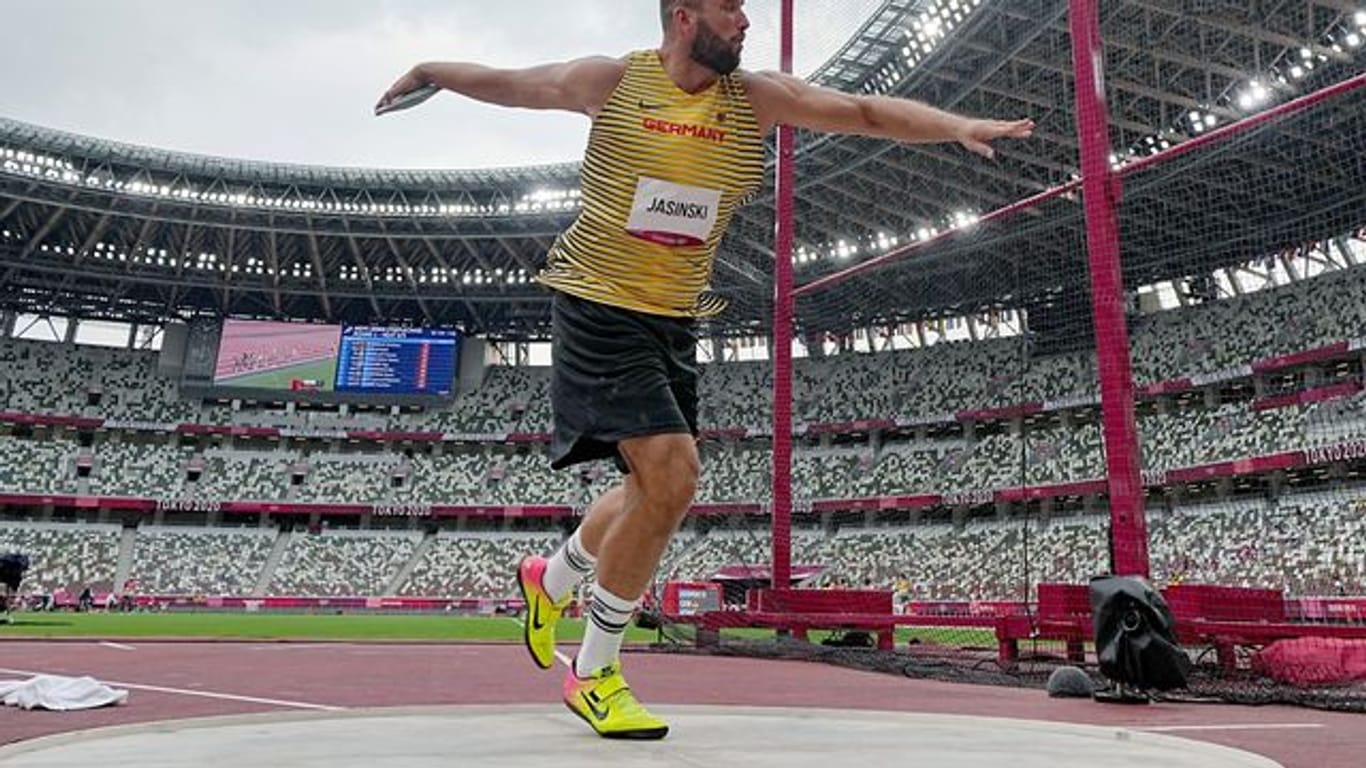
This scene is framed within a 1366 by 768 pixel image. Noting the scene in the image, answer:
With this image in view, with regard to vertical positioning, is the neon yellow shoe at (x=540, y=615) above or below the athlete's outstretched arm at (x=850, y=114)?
below

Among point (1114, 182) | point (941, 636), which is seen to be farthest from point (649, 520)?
point (941, 636)

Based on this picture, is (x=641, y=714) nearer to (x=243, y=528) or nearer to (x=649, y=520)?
(x=649, y=520)

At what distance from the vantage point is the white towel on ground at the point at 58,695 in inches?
146

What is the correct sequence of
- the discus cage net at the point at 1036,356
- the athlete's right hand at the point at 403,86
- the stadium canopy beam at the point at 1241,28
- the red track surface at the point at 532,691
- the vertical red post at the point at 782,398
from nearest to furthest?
the athlete's right hand at the point at 403,86
the red track surface at the point at 532,691
the vertical red post at the point at 782,398
the discus cage net at the point at 1036,356
the stadium canopy beam at the point at 1241,28

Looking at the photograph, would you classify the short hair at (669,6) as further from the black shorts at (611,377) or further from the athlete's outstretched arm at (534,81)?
the black shorts at (611,377)

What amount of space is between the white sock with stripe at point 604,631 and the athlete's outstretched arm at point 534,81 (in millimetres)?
1661

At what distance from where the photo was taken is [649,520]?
10.5ft

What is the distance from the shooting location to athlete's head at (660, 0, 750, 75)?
3.15 meters

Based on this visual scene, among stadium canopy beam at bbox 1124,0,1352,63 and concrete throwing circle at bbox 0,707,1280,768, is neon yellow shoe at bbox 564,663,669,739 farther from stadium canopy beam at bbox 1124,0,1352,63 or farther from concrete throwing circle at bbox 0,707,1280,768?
stadium canopy beam at bbox 1124,0,1352,63

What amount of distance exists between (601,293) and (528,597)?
4.78 feet

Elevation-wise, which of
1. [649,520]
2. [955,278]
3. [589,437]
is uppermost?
[955,278]

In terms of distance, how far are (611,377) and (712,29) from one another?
1174 mm

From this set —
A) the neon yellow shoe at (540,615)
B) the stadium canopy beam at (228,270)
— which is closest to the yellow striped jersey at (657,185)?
the neon yellow shoe at (540,615)

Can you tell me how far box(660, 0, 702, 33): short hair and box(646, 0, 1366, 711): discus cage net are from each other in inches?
209
